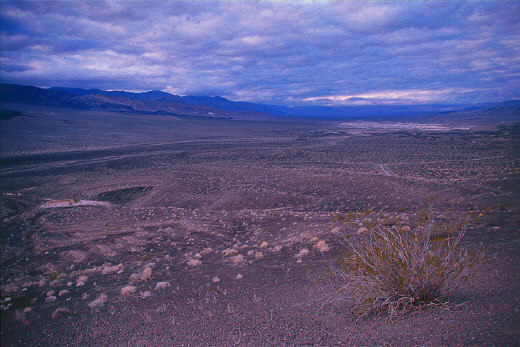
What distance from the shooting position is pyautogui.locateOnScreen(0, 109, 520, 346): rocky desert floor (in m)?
4.21

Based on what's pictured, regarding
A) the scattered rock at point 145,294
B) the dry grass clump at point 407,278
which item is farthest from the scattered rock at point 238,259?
the dry grass clump at point 407,278

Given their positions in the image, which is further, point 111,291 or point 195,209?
point 195,209

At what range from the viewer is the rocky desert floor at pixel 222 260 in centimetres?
421

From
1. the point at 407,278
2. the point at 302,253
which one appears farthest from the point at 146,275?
the point at 407,278

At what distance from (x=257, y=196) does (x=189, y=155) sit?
24.7 m

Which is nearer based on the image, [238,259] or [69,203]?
[238,259]

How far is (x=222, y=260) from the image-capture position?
848 cm

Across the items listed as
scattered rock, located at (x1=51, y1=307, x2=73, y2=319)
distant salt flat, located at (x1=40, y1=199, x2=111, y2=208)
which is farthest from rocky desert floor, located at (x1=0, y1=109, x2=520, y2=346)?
distant salt flat, located at (x1=40, y1=199, x2=111, y2=208)

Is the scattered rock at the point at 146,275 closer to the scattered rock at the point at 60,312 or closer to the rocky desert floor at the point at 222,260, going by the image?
the rocky desert floor at the point at 222,260

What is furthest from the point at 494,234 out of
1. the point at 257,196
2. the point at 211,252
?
the point at 257,196

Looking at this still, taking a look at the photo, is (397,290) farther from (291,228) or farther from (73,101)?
(73,101)

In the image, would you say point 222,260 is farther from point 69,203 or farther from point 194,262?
point 69,203

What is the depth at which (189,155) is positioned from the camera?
4062cm

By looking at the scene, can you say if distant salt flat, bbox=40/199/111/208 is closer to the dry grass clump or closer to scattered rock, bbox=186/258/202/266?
scattered rock, bbox=186/258/202/266
